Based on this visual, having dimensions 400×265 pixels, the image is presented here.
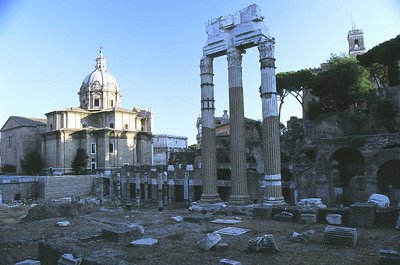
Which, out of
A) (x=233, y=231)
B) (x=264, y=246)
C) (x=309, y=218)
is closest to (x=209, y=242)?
(x=264, y=246)

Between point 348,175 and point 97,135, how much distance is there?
31.8m

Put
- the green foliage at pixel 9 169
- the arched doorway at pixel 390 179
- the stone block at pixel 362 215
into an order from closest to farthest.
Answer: the stone block at pixel 362 215
the arched doorway at pixel 390 179
the green foliage at pixel 9 169

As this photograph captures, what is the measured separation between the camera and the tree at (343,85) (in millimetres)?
30047

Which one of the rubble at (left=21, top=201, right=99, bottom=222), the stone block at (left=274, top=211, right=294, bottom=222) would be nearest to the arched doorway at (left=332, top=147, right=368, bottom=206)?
the stone block at (left=274, top=211, right=294, bottom=222)

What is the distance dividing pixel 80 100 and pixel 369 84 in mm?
38815

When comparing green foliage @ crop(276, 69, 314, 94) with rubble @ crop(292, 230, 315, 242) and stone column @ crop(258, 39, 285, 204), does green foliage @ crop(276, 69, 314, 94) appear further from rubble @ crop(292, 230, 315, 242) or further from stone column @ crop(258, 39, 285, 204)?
rubble @ crop(292, 230, 315, 242)

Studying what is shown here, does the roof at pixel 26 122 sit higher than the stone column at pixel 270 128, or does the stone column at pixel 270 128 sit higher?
the roof at pixel 26 122

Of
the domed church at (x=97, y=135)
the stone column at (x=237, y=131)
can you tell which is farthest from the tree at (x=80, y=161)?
the stone column at (x=237, y=131)

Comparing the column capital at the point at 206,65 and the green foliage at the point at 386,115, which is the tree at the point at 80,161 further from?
the green foliage at the point at 386,115

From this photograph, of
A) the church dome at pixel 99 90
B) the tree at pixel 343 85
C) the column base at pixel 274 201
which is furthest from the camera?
the church dome at pixel 99 90

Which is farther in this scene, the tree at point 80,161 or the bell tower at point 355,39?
the bell tower at point 355,39

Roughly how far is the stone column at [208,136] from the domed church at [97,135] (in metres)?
28.9

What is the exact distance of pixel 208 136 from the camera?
1633 cm

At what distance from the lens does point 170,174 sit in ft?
89.2
